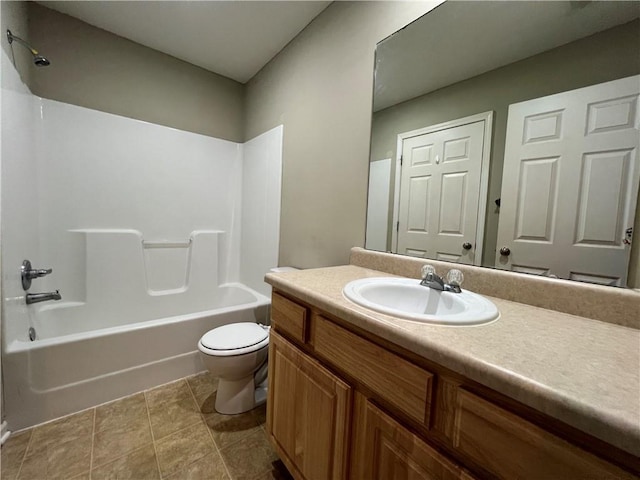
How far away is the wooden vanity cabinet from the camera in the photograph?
42cm

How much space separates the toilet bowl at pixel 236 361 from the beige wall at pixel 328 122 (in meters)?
0.60

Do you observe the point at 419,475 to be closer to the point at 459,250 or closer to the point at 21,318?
the point at 459,250

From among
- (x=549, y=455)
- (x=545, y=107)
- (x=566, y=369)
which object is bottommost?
(x=549, y=455)

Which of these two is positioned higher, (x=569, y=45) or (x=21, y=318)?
(x=569, y=45)

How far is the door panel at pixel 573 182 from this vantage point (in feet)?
2.36

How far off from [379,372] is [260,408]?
1234 mm

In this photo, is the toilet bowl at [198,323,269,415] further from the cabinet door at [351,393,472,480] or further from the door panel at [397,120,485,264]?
the door panel at [397,120,485,264]

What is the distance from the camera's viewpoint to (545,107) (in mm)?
837

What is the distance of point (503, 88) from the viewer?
0.94m

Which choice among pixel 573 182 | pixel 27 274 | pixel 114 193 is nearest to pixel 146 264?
pixel 114 193

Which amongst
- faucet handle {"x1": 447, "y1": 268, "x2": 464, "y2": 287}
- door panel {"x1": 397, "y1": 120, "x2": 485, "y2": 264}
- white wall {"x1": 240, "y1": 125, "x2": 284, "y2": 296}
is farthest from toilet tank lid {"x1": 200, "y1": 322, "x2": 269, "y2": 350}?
faucet handle {"x1": 447, "y1": 268, "x2": 464, "y2": 287}

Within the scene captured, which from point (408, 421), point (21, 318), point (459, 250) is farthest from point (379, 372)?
point (21, 318)

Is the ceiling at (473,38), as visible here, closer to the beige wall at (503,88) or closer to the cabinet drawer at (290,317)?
the beige wall at (503,88)

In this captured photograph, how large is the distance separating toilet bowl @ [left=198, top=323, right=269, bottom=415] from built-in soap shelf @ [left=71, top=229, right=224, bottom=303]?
1.05m
